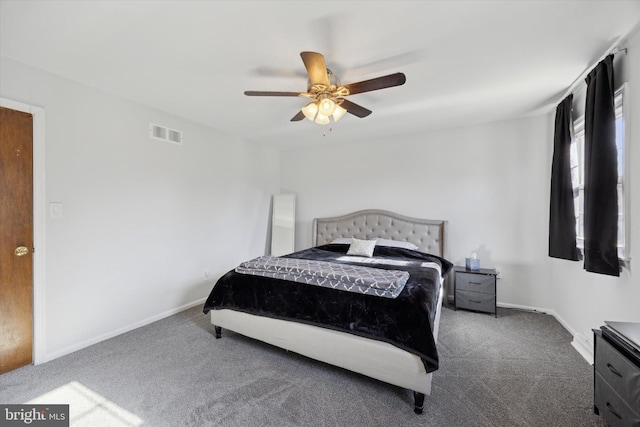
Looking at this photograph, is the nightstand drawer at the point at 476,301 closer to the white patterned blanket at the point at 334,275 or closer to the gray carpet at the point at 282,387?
the gray carpet at the point at 282,387

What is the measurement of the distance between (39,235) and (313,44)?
281 cm

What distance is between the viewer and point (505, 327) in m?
3.16

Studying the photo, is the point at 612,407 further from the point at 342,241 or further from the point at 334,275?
the point at 342,241

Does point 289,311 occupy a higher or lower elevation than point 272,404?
higher

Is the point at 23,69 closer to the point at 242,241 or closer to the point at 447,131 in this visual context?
the point at 242,241

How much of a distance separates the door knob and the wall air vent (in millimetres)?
1624

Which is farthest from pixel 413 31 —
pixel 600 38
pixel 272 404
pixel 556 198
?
pixel 272 404

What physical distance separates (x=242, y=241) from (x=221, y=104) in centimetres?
227

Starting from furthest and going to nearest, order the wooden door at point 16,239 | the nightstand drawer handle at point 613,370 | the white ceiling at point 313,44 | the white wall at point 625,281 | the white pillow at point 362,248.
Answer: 1. the white pillow at point 362,248
2. the wooden door at point 16,239
3. the white wall at point 625,281
4. the white ceiling at point 313,44
5. the nightstand drawer handle at point 613,370

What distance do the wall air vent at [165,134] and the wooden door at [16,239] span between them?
1.07 m

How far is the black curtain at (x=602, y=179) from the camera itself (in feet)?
6.80

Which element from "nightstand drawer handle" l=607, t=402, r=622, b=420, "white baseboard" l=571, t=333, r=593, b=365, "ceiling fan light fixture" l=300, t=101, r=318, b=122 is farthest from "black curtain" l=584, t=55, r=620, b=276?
"ceiling fan light fixture" l=300, t=101, r=318, b=122

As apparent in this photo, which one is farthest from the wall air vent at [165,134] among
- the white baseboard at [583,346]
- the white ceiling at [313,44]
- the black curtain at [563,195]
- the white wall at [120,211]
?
the white baseboard at [583,346]

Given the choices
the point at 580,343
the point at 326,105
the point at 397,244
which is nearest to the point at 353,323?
the point at 326,105
